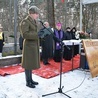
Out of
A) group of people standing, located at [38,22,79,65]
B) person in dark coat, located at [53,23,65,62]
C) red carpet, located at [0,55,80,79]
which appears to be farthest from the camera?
person in dark coat, located at [53,23,65,62]

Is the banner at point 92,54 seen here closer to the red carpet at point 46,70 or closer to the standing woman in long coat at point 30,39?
the red carpet at point 46,70

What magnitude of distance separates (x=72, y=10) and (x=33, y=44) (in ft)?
46.2

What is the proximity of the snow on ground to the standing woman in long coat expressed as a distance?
0.50 metres

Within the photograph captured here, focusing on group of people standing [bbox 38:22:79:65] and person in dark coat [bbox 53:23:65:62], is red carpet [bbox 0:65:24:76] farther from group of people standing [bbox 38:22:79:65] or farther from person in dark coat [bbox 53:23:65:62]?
person in dark coat [bbox 53:23:65:62]

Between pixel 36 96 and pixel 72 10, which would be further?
pixel 72 10

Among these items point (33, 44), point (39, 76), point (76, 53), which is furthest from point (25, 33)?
point (76, 53)

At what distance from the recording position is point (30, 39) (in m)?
3.87

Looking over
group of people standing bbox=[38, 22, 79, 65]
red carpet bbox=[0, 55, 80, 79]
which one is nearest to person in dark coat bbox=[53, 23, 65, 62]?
group of people standing bbox=[38, 22, 79, 65]

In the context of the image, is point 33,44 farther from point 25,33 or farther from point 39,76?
point 39,76

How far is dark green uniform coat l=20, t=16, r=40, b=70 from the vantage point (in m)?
3.83

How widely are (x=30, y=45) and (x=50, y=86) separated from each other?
104 cm

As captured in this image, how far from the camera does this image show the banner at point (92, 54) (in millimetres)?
4601

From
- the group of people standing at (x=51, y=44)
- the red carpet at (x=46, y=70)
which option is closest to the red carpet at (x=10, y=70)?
the red carpet at (x=46, y=70)

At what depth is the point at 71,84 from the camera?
4.48 meters
